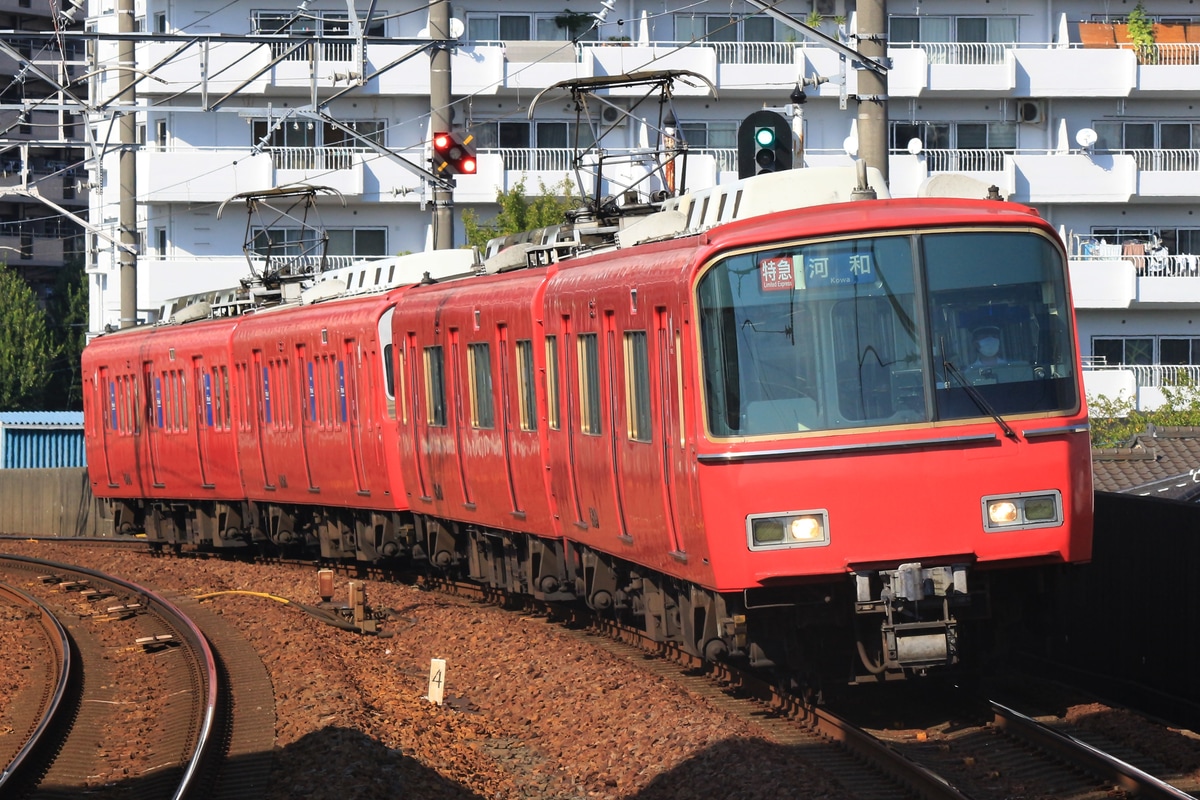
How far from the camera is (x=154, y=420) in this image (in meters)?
27.2

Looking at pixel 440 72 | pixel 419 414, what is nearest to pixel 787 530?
pixel 419 414

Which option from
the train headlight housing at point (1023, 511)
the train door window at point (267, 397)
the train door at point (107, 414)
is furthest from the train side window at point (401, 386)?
the train door at point (107, 414)

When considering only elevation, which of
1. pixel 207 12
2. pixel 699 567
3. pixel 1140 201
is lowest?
pixel 699 567

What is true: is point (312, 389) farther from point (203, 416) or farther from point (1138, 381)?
point (1138, 381)

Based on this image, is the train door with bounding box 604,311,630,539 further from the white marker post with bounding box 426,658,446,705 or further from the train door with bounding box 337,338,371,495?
the train door with bounding box 337,338,371,495

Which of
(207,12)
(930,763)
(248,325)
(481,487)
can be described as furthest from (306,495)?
(207,12)

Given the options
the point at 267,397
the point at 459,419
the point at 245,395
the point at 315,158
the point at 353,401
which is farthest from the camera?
the point at 315,158

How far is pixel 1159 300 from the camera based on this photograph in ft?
135

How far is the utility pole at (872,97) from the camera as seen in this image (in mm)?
12719

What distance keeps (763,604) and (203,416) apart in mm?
16931

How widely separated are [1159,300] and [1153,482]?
80.8 feet

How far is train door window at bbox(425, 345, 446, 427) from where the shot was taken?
16984mm

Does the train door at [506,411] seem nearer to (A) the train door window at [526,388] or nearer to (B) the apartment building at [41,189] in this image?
(A) the train door window at [526,388]

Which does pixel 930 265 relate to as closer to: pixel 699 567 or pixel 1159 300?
pixel 699 567
